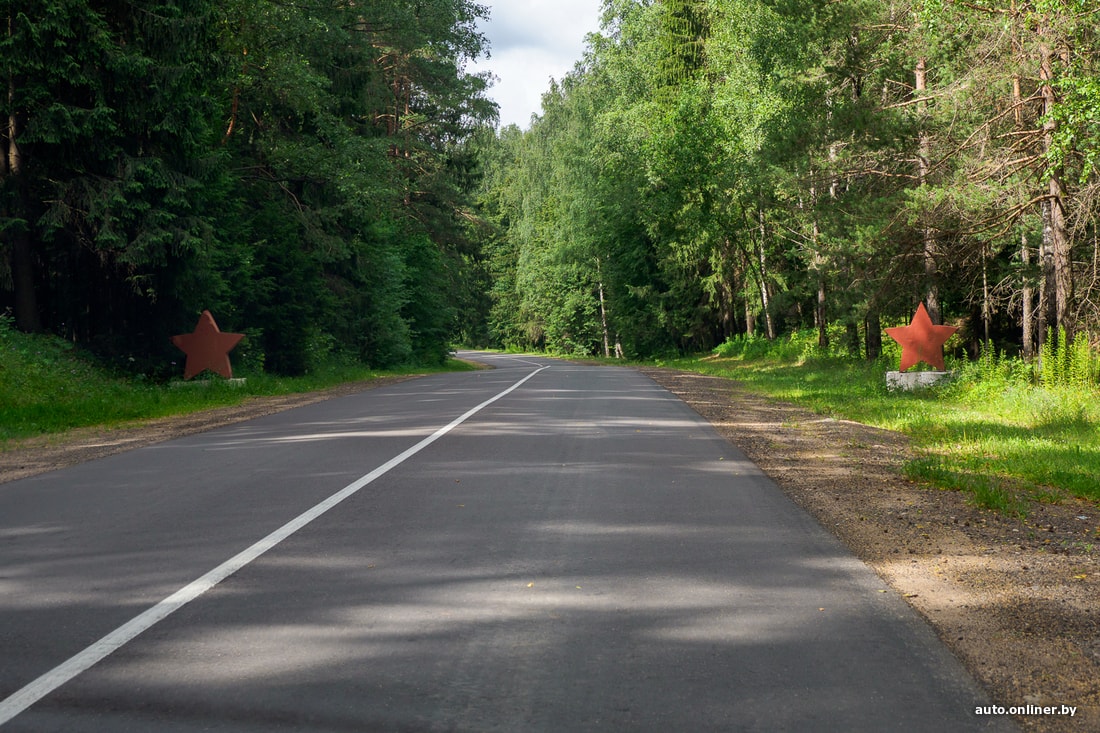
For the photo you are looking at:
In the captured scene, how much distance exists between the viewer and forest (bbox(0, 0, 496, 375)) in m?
20.9

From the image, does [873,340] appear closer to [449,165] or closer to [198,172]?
[198,172]

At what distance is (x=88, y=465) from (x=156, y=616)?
6.91 m

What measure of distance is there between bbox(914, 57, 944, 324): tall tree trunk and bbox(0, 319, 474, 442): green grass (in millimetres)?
15753

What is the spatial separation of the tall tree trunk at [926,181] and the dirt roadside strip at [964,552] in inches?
359

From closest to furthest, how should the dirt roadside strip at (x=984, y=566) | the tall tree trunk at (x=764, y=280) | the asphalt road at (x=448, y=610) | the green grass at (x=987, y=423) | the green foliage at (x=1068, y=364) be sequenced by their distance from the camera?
the asphalt road at (x=448, y=610), the dirt roadside strip at (x=984, y=566), the green grass at (x=987, y=423), the green foliage at (x=1068, y=364), the tall tree trunk at (x=764, y=280)

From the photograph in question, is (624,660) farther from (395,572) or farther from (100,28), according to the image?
(100,28)

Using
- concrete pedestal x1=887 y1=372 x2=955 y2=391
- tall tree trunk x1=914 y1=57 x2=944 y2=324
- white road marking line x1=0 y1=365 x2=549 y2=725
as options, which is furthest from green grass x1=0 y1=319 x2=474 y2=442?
tall tree trunk x1=914 y1=57 x2=944 y2=324

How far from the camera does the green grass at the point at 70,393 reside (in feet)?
54.0

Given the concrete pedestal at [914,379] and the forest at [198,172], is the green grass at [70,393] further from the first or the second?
the concrete pedestal at [914,379]

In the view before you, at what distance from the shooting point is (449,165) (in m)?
50.0

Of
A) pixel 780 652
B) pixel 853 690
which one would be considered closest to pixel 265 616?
pixel 780 652

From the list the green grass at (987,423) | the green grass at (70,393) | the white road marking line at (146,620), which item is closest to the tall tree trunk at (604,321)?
the green grass at (987,423)

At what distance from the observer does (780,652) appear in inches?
180

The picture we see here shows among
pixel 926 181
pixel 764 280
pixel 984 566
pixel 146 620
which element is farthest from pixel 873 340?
pixel 146 620
